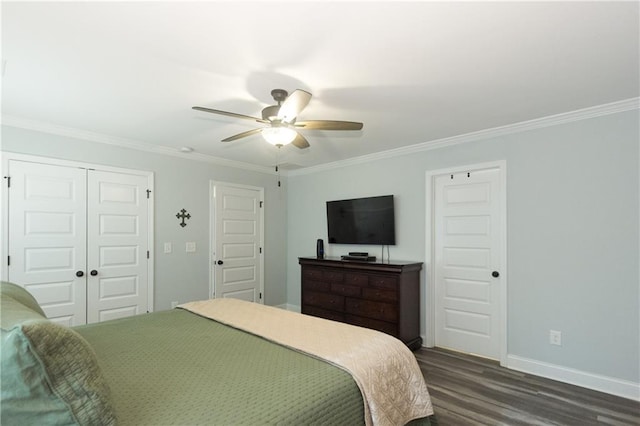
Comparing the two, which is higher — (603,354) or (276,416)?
(276,416)

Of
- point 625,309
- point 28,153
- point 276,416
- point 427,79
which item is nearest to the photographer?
point 276,416

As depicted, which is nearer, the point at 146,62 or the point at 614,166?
the point at 146,62

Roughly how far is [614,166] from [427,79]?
186cm

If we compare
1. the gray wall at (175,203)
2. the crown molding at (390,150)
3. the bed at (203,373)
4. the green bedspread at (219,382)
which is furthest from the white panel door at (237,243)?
the green bedspread at (219,382)

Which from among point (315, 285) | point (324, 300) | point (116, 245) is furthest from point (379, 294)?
point (116, 245)

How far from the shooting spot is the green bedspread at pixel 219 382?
129 centimetres

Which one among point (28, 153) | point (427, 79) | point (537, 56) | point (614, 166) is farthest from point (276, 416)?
point (28, 153)

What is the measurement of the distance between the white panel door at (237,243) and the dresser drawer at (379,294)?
197 centimetres

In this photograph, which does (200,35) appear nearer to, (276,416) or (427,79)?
(427,79)

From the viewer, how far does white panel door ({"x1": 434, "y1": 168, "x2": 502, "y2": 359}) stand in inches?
142

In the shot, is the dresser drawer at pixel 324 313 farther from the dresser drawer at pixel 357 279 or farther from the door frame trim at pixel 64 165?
the door frame trim at pixel 64 165

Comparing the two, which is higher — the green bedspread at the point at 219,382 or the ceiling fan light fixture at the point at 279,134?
the ceiling fan light fixture at the point at 279,134

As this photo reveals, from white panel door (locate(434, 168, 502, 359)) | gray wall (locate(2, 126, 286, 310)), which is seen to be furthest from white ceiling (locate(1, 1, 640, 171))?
white panel door (locate(434, 168, 502, 359))

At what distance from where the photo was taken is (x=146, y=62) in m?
2.19
